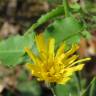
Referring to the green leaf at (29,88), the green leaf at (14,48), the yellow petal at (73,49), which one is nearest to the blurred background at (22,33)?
the green leaf at (29,88)

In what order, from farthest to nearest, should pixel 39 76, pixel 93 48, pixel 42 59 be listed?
1. pixel 93 48
2. pixel 42 59
3. pixel 39 76

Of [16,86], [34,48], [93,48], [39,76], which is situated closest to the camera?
[39,76]

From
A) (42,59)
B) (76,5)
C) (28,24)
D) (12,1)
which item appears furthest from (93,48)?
(42,59)

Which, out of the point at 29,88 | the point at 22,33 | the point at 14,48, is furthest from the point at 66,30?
the point at 22,33

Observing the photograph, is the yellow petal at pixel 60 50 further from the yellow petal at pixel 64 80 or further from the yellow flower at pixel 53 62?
the yellow petal at pixel 64 80

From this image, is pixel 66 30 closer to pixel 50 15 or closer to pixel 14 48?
pixel 50 15

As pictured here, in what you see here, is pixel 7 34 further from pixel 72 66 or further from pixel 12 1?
pixel 72 66
